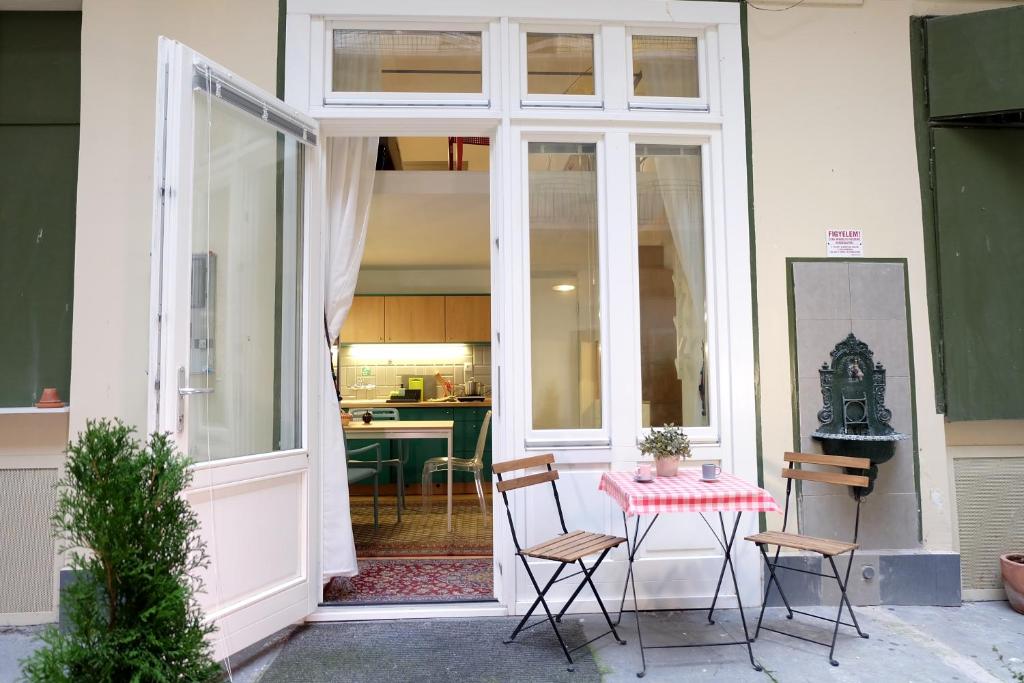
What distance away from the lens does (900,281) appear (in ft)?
12.7

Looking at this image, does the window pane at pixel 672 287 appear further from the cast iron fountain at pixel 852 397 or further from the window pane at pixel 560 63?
the cast iron fountain at pixel 852 397

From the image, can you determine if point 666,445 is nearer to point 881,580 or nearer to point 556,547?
point 556,547

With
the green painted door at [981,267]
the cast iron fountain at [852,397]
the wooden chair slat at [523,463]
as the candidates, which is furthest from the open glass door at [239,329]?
the green painted door at [981,267]

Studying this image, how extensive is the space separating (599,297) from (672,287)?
478mm

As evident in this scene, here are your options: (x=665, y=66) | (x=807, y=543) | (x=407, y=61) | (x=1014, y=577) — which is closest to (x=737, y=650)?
(x=807, y=543)

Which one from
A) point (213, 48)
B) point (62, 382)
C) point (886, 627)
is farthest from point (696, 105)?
point (62, 382)

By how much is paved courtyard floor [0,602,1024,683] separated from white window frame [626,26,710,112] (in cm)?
310

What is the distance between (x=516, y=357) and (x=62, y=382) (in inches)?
106

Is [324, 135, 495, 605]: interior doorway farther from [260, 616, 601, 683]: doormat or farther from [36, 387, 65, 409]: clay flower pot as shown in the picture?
[36, 387, 65, 409]: clay flower pot

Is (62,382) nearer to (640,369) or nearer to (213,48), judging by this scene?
(213,48)

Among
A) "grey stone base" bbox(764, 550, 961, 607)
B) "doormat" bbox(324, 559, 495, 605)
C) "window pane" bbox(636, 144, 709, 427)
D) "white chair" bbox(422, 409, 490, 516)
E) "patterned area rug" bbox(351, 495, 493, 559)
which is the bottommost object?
"patterned area rug" bbox(351, 495, 493, 559)

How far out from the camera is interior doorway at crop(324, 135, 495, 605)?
462 cm

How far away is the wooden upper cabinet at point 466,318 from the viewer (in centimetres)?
925

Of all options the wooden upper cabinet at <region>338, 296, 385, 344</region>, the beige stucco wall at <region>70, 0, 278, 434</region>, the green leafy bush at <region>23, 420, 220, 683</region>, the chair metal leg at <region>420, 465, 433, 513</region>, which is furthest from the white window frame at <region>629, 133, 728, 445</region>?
the wooden upper cabinet at <region>338, 296, 385, 344</region>
